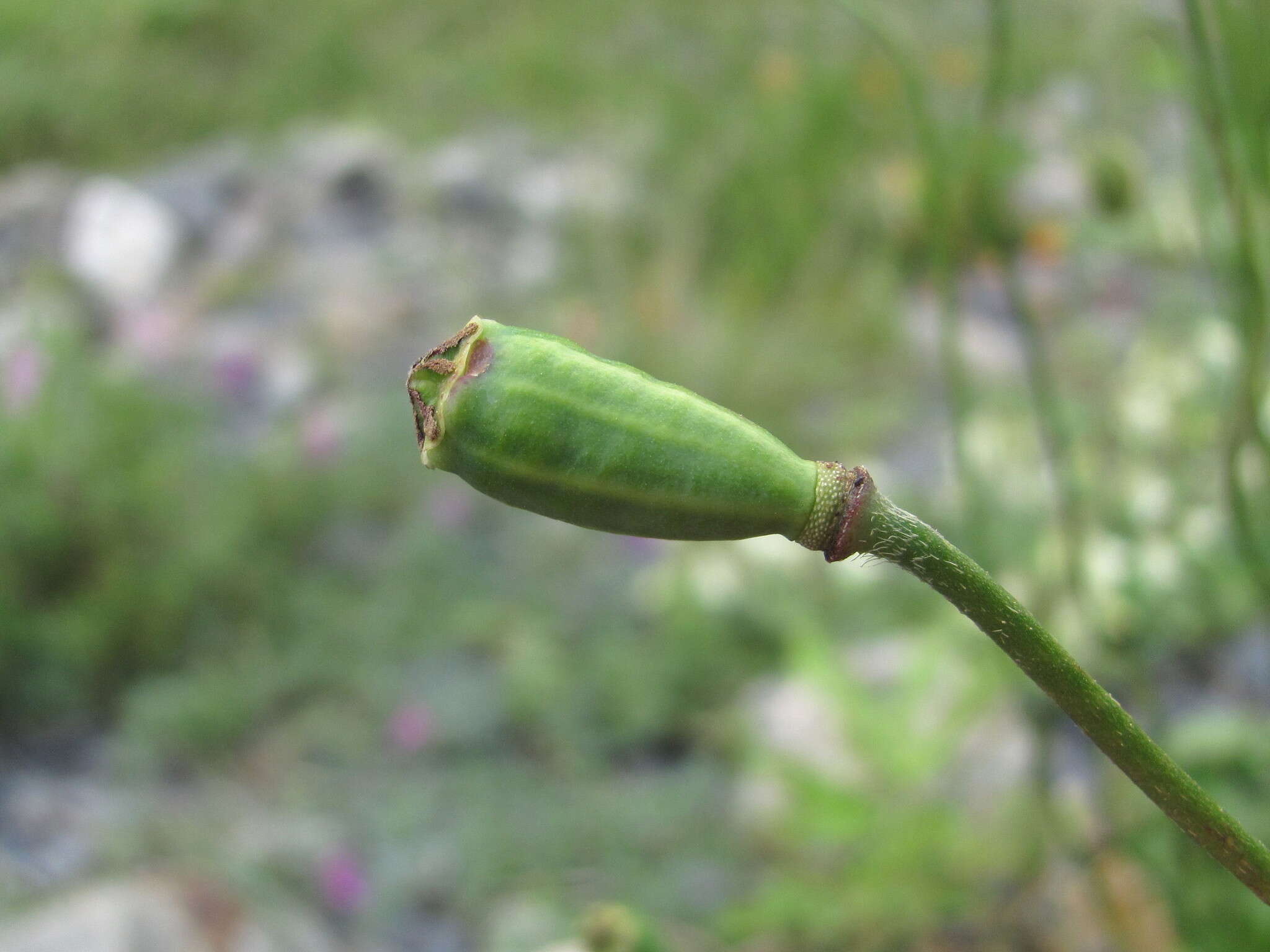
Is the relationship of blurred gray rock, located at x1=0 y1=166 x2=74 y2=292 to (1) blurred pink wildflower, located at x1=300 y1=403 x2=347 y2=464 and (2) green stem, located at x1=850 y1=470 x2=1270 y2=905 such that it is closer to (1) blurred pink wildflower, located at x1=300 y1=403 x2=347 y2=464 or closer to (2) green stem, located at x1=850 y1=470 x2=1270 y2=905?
(1) blurred pink wildflower, located at x1=300 y1=403 x2=347 y2=464

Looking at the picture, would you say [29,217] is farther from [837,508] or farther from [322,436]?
[837,508]

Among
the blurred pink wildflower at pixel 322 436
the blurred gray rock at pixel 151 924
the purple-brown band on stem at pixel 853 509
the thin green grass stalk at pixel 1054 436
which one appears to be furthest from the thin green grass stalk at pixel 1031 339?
the blurred pink wildflower at pixel 322 436

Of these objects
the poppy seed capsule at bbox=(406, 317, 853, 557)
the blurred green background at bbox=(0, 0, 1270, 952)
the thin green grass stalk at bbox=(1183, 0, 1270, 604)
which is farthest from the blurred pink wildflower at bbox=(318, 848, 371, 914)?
the poppy seed capsule at bbox=(406, 317, 853, 557)

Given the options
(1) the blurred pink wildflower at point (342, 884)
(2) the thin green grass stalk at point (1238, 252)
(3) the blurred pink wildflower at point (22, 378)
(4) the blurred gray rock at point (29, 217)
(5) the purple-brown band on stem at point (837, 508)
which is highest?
(4) the blurred gray rock at point (29, 217)

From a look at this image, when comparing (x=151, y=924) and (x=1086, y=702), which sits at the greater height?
(x=151, y=924)

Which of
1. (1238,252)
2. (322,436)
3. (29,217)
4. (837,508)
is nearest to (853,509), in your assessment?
(837,508)

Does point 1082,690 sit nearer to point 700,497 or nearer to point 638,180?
point 700,497

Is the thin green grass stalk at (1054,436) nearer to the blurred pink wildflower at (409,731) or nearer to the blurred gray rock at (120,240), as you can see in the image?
the blurred pink wildflower at (409,731)
